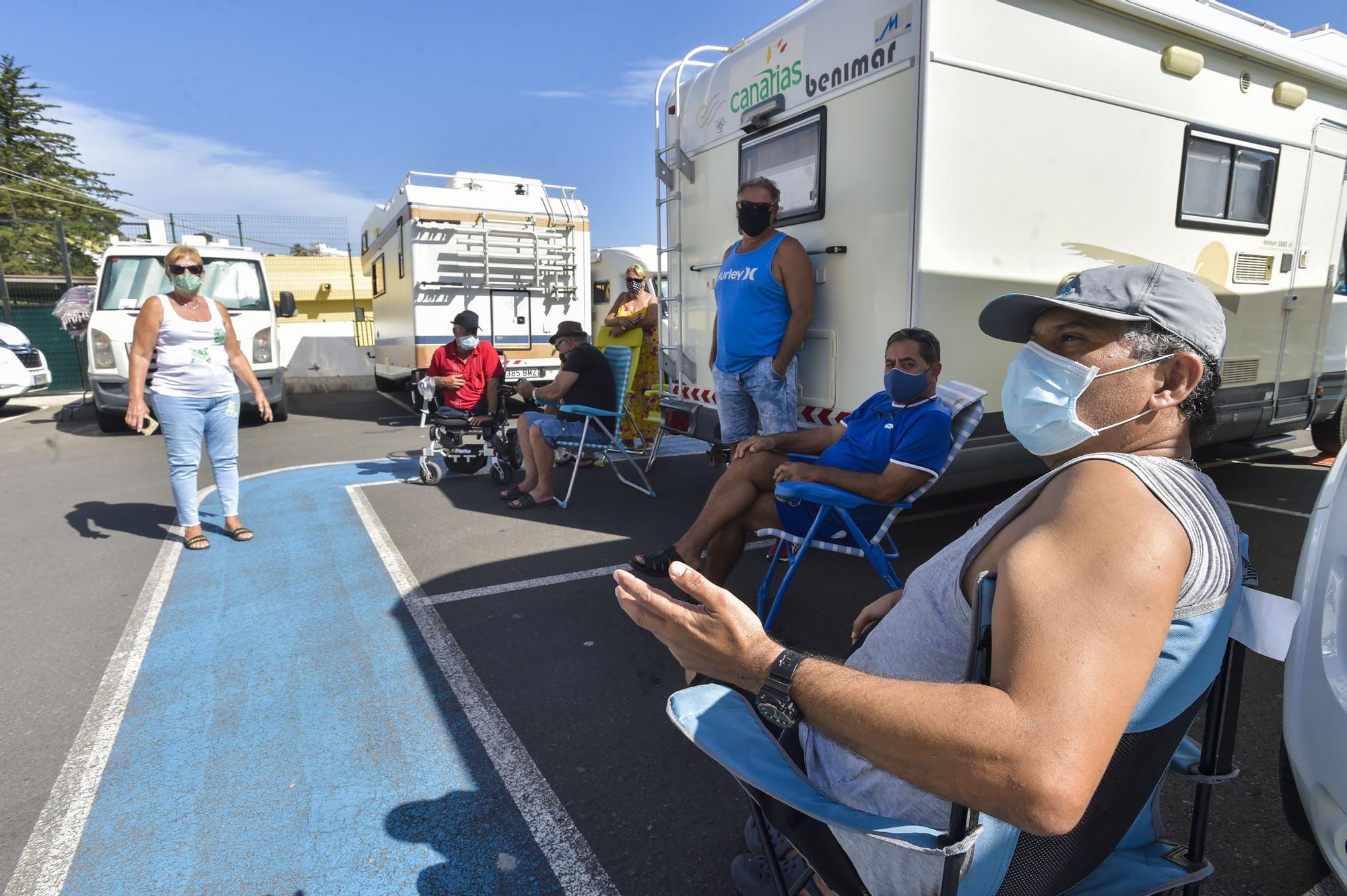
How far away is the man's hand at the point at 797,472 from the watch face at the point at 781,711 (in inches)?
86.8

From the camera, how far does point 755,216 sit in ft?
13.8

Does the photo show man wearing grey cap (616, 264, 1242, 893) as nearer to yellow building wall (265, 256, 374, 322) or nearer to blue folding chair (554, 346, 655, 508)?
blue folding chair (554, 346, 655, 508)

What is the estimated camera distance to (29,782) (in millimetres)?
2322

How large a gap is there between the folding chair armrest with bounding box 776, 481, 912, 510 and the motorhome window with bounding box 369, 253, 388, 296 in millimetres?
10138

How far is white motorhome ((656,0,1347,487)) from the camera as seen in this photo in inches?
146

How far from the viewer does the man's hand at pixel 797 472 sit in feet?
10.8

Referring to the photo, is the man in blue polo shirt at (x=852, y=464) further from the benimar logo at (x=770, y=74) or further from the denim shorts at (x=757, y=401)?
the benimar logo at (x=770, y=74)

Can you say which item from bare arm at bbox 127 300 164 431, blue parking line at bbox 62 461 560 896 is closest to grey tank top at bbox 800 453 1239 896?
blue parking line at bbox 62 461 560 896

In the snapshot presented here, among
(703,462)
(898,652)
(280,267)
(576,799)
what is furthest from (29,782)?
(280,267)

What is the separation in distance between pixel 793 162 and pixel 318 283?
1949cm

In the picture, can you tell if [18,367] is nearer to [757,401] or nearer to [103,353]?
[103,353]

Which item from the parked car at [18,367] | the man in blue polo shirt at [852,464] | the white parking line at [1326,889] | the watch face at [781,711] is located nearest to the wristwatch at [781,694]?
the watch face at [781,711]

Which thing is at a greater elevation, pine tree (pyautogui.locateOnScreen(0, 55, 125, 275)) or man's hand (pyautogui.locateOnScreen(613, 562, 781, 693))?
pine tree (pyautogui.locateOnScreen(0, 55, 125, 275))

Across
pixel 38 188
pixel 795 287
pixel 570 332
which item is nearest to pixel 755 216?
pixel 795 287
